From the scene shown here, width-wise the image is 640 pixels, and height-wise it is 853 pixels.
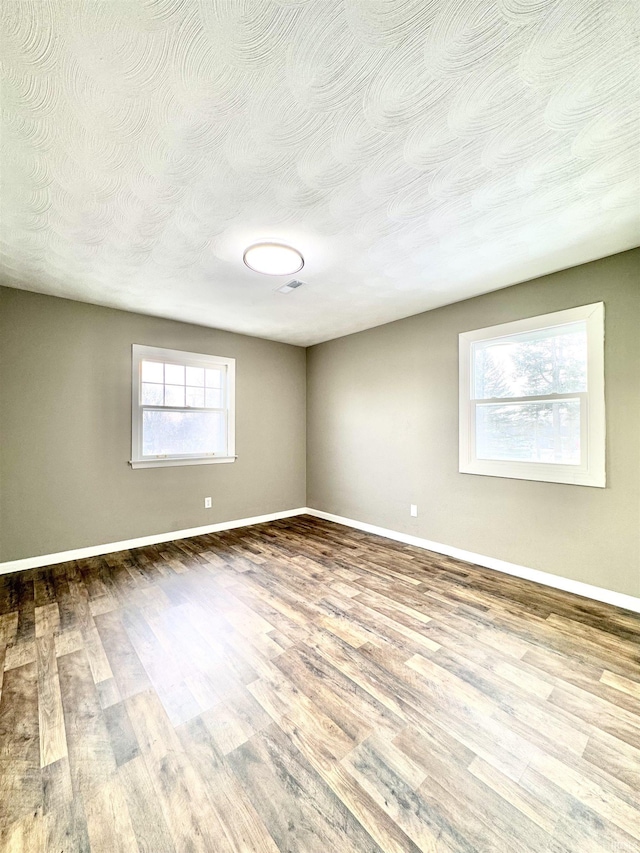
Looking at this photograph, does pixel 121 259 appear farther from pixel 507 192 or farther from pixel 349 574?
pixel 349 574

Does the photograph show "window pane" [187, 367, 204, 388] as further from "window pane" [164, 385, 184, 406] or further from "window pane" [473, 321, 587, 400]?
"window pane" [473, 321, 587, 400]

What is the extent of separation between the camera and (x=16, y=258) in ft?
8.17

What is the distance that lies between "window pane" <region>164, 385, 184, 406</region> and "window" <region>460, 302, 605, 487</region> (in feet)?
10.4

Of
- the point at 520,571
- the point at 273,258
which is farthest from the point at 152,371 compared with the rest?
the point at 520,571

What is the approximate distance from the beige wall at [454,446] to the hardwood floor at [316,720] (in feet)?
1.57

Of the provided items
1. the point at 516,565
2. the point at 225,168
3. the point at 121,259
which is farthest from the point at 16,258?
the point at 516,565

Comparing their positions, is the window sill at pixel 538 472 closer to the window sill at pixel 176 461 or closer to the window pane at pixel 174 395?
the window sill at pixel 176 461

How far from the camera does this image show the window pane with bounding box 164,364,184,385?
394 cm

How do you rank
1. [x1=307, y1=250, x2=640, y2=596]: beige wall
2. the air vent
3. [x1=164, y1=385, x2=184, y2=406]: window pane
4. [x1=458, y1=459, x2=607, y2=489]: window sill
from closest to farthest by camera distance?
1. [x1=307, y1=250, x2=640, y2=596]: beige wall
2. [x1=458, y1=459, x2=607, y2=489]: window sill
3. the air vent
4. [x1=164, y1=385, x2=184, y2=406]: window pane

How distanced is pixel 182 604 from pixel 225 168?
2.76 meters

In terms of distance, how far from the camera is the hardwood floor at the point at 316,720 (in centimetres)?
107

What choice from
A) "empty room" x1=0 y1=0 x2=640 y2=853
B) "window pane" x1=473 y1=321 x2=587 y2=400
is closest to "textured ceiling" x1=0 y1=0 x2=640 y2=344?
"empty room" x1=0 y1=0 x2=640 y2=853

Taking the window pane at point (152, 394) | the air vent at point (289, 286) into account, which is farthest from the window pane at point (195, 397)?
the air vent at point (289, 286)

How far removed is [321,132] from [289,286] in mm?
1587
